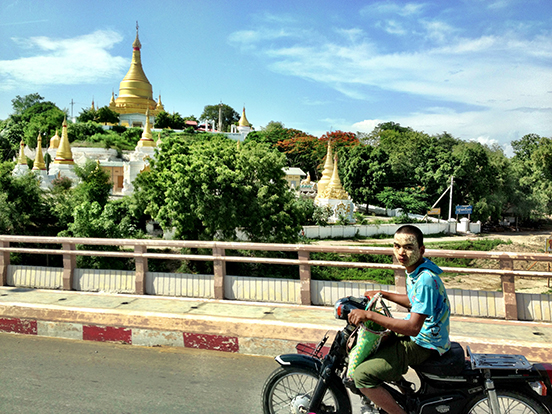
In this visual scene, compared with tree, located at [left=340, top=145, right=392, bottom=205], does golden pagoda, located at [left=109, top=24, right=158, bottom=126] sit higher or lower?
higher

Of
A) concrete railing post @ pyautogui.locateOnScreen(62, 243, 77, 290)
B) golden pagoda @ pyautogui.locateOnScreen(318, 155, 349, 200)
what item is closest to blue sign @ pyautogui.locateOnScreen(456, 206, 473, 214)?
golden pagoda @ pyautogui.locateOnScreen(318, 155, 349, 200)

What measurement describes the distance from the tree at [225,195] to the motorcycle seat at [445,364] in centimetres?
1653

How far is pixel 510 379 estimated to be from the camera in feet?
10.0

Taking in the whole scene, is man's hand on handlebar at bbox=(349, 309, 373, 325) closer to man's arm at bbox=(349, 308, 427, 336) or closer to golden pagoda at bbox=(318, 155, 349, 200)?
man's arm at bbox=(349, 308, 427, 336)

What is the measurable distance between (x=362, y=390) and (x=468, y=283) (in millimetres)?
28369

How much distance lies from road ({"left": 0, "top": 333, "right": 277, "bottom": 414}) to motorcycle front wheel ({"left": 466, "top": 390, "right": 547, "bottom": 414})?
1.80 metres

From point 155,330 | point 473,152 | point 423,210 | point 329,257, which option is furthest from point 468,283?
point 155,330

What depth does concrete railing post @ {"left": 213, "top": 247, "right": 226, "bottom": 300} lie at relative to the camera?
6566 mm

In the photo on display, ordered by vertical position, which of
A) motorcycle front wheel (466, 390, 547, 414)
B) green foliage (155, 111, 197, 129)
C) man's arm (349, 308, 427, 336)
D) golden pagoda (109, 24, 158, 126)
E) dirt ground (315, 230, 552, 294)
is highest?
golden pagoda (109, 24, 158, 126)

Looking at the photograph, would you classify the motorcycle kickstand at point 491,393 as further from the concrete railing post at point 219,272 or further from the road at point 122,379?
the concrete railing post at point 219,272

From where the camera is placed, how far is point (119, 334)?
570 cm

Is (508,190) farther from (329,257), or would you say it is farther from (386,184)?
(329,257)

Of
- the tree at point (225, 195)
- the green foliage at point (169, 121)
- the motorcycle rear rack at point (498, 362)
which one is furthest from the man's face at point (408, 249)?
the green foliage at point (169, 121)

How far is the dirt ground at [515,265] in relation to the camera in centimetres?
2759
